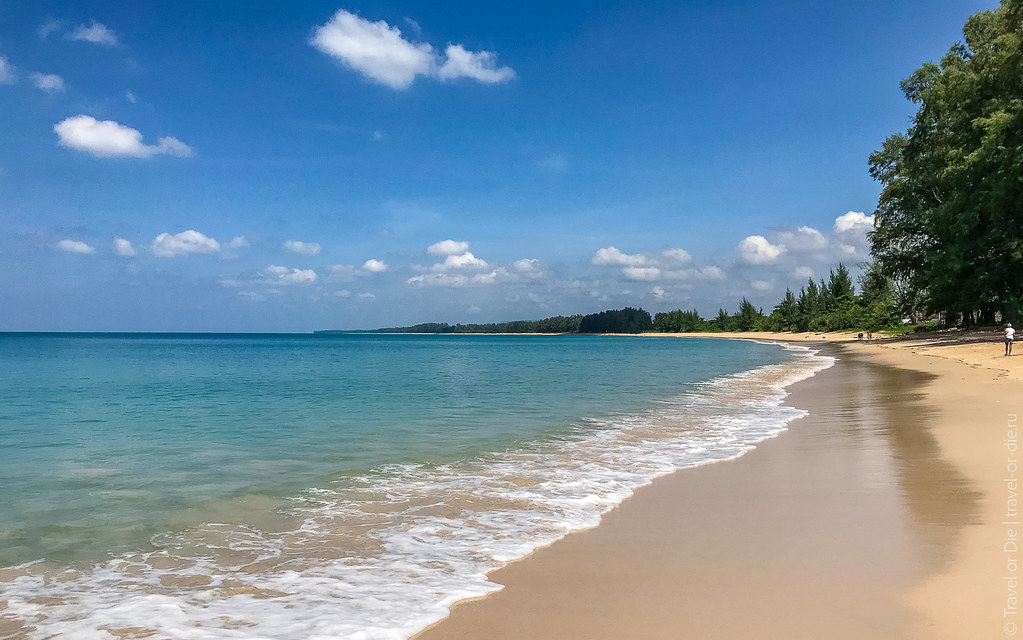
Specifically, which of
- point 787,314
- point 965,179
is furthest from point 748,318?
point 965,179

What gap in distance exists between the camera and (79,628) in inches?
167

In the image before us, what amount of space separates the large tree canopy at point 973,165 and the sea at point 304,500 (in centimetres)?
1931

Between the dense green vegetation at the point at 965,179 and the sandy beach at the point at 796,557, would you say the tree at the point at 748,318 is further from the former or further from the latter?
the sandy beach at the point at 796,557

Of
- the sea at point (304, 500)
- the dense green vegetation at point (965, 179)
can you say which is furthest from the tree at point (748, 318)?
the sea at point (304, 500)

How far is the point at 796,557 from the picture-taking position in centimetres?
495

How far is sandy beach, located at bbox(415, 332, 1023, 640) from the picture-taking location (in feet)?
12.6

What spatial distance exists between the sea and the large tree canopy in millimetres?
19308

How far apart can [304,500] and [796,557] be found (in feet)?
19.0

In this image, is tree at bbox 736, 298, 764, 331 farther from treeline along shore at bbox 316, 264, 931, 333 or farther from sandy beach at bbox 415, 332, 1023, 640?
sandy beach at bbox 415, 332, 1023, 640

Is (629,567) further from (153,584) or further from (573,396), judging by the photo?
(573,396)

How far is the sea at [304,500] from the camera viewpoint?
→ 4516 millimetres

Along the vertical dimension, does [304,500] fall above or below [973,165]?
below

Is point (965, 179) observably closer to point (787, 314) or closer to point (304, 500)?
point (304, 500)

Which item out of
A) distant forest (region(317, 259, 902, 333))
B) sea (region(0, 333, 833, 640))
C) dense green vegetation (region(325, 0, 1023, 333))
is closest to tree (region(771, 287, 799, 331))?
distant forest (region(317, 259, 902, 333))
